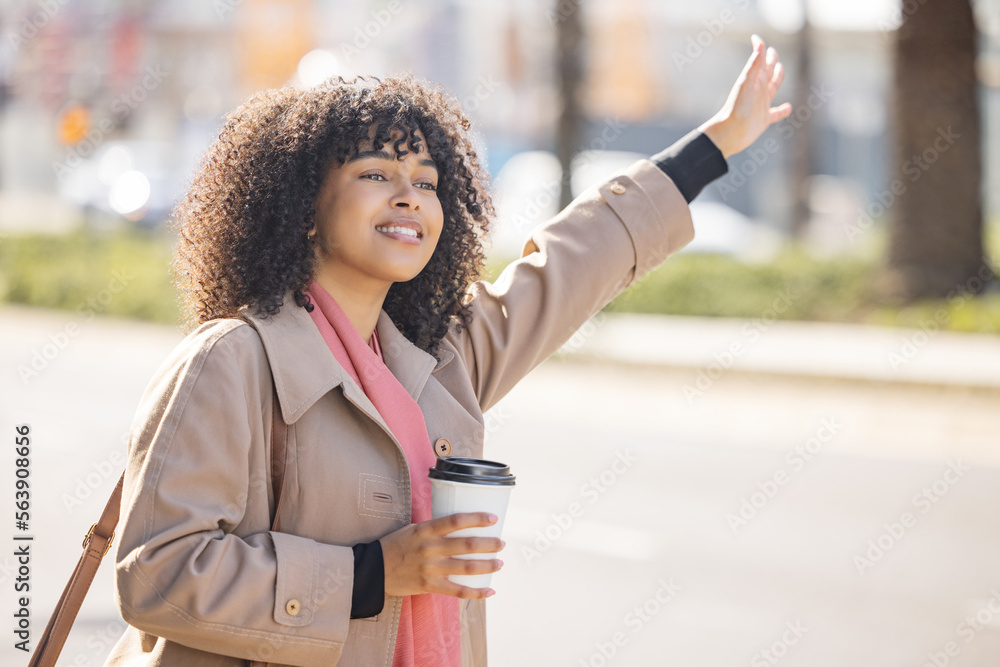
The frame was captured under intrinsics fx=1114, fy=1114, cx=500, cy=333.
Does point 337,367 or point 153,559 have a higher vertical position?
point 337,367

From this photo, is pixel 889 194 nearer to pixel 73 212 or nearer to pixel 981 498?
pixel 981 498

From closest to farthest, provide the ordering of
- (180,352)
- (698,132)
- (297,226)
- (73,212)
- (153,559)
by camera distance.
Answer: (153,559) → (180,352) → (297,226) → (698,132) → (73,212)

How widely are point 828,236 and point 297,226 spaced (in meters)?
25.7

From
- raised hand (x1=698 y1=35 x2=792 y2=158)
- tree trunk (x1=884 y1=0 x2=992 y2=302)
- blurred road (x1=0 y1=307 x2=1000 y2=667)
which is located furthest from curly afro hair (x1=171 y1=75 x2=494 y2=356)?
tree trunk (x1=884 y1=0 x2=992 y2=302)

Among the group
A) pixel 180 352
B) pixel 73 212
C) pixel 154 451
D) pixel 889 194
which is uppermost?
pixel 73 212

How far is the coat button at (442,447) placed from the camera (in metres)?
1.99

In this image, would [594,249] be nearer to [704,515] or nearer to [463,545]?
[463,545]

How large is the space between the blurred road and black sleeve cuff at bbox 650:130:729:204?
2.49 meters

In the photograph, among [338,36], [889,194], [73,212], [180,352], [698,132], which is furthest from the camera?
[338,36]

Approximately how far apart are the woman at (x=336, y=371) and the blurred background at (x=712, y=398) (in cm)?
28

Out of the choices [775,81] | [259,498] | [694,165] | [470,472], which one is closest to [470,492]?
[470,472]

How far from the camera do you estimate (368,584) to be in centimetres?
178

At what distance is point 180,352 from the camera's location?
1.79m

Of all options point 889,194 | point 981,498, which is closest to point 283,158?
point 981,498
